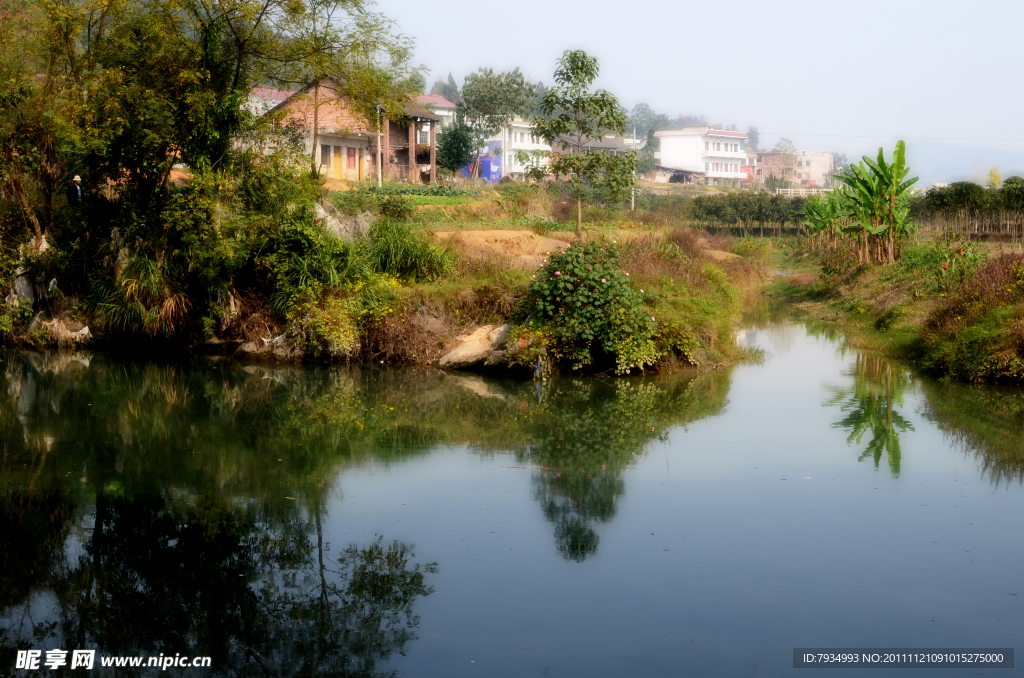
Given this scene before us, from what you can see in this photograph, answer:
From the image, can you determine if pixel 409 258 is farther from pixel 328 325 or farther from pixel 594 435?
pixel 594 435

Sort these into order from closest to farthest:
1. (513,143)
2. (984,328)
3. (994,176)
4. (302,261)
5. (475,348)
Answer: (984,328) < (475,348) < (302,261) < (994,176) < (513,143)

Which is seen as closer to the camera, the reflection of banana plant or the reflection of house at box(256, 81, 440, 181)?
the reflection of banana plant

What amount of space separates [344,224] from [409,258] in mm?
2301

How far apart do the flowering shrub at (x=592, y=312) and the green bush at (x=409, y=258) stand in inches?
157

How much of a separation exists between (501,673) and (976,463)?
7.47m

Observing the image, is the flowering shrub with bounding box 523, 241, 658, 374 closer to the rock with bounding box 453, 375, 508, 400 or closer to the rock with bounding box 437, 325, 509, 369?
the rock with bounding box 437, 325, 509, 369

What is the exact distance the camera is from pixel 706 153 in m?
104

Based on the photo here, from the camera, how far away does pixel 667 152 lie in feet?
347

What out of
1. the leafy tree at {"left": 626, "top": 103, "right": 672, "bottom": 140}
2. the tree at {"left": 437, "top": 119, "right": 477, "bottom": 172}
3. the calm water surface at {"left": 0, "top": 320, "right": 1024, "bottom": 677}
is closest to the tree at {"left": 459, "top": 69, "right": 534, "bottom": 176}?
the tree at {"left": 437, "top": 119, "right": 477, "bottom": 172}

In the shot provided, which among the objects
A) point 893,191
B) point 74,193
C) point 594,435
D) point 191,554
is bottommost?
point 191,554

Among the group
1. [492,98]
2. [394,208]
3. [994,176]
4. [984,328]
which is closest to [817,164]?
[994,176]

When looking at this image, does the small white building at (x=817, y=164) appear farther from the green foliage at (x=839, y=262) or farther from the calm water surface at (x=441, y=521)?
the calm water surface at (x=441, y=521)

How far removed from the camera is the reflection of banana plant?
11766 millimetres

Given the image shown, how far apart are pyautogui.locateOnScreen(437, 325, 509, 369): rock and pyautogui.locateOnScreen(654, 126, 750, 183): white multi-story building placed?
3408 inches
